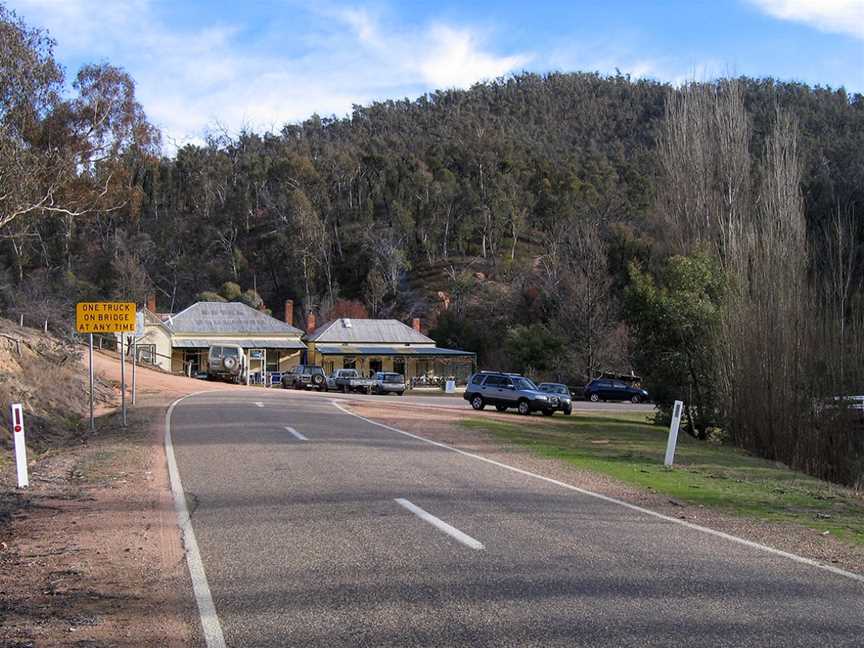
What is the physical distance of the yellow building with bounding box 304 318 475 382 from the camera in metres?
72.1

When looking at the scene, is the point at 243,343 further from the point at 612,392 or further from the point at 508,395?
the point at 508,395

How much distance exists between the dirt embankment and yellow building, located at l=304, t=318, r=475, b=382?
51.9 metres

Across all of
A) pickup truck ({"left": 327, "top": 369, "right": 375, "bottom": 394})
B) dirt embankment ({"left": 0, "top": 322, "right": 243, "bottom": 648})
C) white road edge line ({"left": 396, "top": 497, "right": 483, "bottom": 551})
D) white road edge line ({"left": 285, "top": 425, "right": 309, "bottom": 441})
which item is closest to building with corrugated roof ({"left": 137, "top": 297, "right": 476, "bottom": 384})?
pickup truck ({"left": 327, "top": 369, "right": 375, "bottom": 394})

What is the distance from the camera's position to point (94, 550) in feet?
26.8

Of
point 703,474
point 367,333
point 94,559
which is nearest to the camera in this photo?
point 94,559

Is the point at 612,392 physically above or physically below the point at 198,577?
below

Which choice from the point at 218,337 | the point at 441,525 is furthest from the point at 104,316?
the point at 218,337

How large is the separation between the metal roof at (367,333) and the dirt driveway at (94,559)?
58709 mm

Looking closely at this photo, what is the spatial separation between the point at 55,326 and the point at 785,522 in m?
40.8

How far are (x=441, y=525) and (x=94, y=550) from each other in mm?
3480

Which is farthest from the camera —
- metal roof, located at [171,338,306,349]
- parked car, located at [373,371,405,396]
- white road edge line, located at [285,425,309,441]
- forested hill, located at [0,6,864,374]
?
forested hill, located at [0,6,864,374]

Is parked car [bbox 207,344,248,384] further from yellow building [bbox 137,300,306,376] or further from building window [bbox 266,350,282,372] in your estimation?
building window [bbox 266,350,282,372]

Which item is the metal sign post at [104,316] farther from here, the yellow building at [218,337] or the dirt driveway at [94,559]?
the yellow building at [218,337]

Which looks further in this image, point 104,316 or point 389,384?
point 389,384
